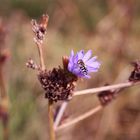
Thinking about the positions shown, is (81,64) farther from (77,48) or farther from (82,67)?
(77,48)

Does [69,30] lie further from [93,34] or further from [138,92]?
[138,92]

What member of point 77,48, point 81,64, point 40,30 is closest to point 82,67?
point 81,64

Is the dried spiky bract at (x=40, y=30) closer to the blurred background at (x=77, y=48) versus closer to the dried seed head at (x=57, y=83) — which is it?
the dried seed head at (x=57, y=83)

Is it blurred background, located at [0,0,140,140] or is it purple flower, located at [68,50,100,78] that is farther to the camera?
blurred background, located at [0,0,140,140]

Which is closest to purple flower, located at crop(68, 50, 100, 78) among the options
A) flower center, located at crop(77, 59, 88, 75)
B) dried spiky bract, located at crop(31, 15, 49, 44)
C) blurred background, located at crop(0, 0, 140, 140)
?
flower center, located at crop(77, 59, 88, 75)

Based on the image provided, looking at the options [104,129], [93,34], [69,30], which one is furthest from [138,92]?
[69,30]

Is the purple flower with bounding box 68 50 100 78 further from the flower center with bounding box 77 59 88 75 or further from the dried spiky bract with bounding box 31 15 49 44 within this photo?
the dried spiky bract with bounding box 31 15 49 44

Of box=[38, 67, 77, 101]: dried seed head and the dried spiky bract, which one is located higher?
the dried spiky bract
